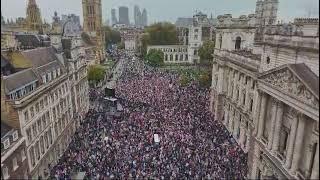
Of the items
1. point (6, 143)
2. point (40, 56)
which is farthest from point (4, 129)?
point (40, 56)

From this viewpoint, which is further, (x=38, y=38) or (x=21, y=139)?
(x=38, y=38)

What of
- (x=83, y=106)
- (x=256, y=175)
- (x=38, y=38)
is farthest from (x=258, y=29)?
(x=38, y=38)

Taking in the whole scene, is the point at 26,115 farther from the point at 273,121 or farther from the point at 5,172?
the point at 273,121

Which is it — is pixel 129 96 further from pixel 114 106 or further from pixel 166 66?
pixel 166 66

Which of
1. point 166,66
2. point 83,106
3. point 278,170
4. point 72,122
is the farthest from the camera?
point 166,66

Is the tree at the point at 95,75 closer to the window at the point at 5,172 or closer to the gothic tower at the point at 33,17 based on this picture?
the gothic tower at the point at 33,17

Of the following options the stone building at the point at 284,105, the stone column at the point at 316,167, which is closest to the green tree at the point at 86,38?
the stone building at the point at 284,105

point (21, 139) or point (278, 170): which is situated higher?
point (21, 139)

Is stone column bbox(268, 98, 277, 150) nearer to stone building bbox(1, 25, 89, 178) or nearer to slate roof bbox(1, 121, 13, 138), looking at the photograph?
stone building bbox(1, 25, 89, 178)
